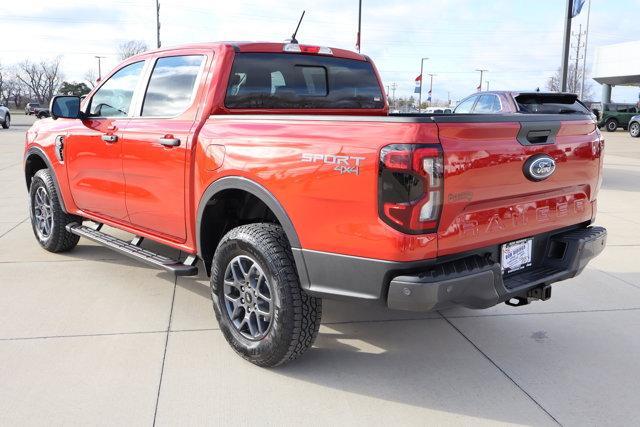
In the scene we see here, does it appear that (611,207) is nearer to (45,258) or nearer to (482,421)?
(482,421)

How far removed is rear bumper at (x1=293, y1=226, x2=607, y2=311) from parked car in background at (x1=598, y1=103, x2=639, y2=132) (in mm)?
34967

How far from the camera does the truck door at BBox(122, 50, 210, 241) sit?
3.89m

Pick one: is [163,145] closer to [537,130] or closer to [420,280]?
[420,280]

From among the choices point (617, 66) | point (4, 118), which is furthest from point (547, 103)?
point (617, 66)

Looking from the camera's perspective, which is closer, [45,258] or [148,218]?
[148,218]

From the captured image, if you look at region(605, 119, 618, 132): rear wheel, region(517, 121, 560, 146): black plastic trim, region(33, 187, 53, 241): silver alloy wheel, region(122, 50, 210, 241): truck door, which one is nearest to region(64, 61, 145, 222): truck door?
region(122, 50, 210, 241): truck door

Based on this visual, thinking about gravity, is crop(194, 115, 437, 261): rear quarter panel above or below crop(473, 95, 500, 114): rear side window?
below

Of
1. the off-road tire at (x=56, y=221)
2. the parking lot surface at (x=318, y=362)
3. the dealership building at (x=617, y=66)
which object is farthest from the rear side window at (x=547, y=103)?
the dealership building at (x=617, y=66)

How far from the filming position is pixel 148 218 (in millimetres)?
4332

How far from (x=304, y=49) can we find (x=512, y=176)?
2064mm

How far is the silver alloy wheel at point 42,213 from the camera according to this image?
5.77 m

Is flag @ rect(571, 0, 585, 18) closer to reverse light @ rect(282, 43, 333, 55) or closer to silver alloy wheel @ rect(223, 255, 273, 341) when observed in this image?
reverse light @ rect(282, 43, 333, 55)

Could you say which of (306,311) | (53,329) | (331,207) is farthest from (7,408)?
(331,207)

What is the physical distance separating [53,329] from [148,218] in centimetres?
99
